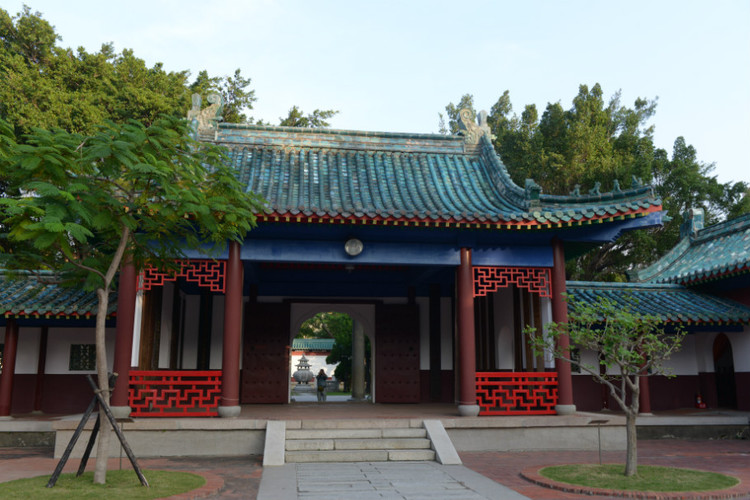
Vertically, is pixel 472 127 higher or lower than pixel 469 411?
higher

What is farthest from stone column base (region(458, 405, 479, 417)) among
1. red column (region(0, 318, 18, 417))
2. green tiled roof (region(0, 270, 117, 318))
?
red column (region(0, 318, 18, 417))

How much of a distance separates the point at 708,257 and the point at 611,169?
6423 millimetres

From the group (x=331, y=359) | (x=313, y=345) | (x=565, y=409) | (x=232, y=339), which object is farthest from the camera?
(x=313, y=345)

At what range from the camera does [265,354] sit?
13.5 meters

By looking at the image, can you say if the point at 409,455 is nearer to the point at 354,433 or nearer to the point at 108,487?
the point at 354,433

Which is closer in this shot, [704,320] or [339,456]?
[339,456]

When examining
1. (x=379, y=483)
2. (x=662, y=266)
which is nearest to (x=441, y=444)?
(x=379, y=483)

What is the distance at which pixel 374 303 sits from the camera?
46.9ft

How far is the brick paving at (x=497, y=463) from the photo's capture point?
21.4ft

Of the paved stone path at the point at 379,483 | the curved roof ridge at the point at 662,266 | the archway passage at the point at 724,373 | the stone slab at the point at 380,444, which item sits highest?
the curved roof ridge at the point at 662,266

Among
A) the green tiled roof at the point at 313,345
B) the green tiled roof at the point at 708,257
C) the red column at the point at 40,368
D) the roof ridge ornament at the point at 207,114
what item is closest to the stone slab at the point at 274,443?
the red column at the point at 40,368

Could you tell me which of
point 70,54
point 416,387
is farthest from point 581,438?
point 70,54

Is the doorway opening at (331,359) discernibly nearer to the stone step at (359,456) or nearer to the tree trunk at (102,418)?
the stone step at (359,456)

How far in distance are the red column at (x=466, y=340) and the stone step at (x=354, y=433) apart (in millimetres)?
1140
